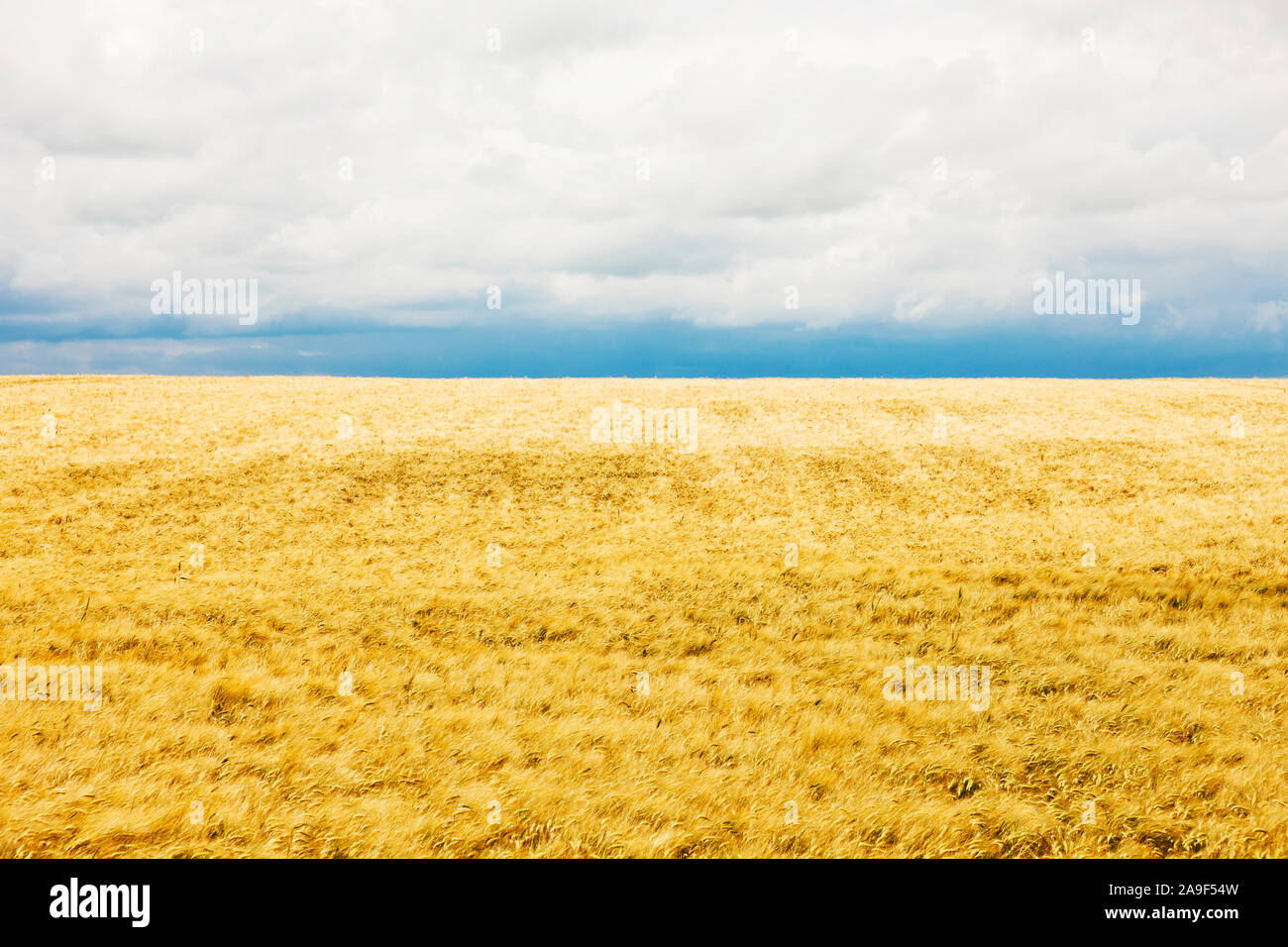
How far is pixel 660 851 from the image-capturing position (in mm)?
6758

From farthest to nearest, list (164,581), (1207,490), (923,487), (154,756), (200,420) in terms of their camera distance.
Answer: (200,420) → (923,487) → (1207,490) → (164,581) → (154,756)

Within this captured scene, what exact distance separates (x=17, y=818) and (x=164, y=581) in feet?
46.4

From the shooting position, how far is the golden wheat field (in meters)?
7.48

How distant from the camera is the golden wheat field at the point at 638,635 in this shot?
748 centimetres
